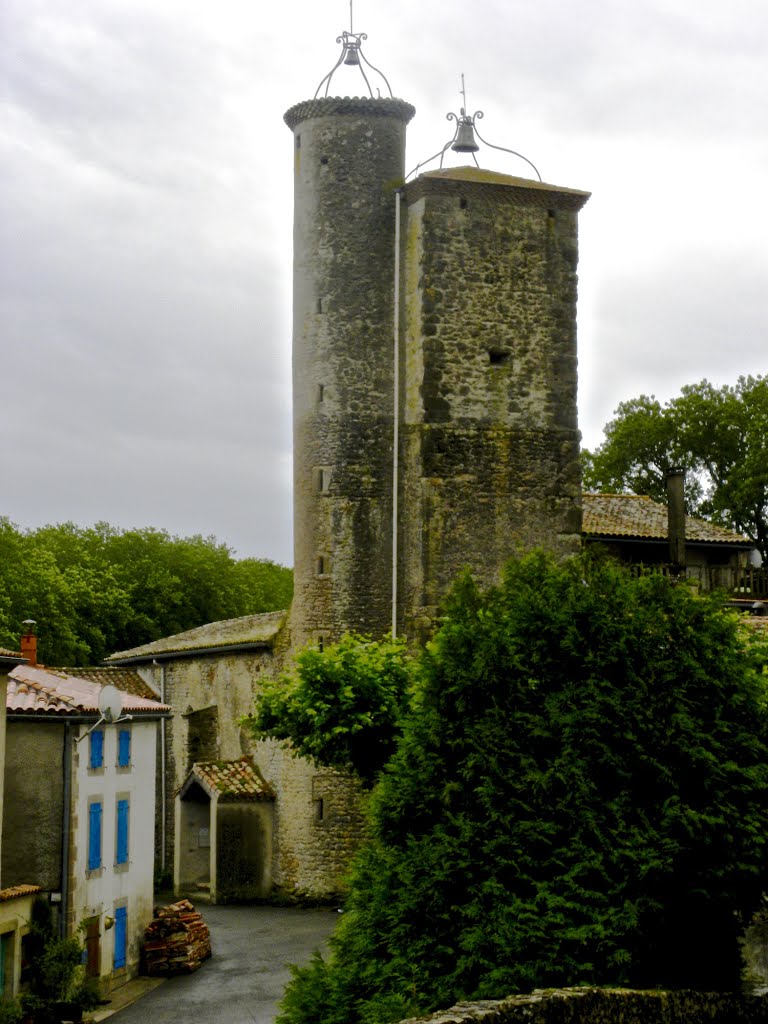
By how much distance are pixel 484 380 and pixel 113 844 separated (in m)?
12.4

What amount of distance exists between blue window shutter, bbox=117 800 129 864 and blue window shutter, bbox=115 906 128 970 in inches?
34.7

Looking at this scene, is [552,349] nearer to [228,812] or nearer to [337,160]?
[337,160]

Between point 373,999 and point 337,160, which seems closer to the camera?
point 373,999

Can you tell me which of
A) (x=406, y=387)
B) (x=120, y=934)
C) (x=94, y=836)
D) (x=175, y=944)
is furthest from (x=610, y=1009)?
(x=406, y=387)

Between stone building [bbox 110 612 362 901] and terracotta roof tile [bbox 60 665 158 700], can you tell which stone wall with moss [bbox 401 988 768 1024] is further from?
terracotta roof tile [bbox 60 665 158 700]

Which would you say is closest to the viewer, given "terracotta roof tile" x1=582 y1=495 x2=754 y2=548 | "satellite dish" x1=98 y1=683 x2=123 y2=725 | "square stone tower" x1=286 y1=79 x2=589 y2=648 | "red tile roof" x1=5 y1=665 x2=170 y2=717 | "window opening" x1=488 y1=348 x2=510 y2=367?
"red tile roof" x1=5 y1=665 x2=170 y2=717

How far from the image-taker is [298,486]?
114 ft

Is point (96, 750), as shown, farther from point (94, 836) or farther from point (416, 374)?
point (416, 374)

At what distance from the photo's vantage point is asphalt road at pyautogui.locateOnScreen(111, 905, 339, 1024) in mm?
25359

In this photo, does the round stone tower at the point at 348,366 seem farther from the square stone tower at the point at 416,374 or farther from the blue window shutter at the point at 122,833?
the blue window shutter at the point at 122,833

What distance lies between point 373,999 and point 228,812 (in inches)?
862

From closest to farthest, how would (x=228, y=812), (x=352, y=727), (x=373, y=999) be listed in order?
(x=373, y=999) < (x=352, y=727) < (x=228, y=812)

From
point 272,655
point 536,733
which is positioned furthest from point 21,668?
point 536,733

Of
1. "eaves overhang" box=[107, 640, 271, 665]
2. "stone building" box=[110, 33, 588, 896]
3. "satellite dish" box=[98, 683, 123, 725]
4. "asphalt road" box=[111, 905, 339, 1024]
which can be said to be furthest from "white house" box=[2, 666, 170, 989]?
"eaves overhang" box=[107, 640, 271, 665]
